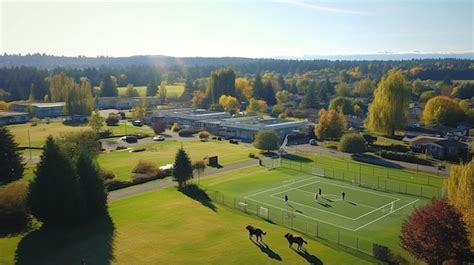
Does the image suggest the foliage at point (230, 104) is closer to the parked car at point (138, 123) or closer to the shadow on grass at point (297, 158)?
the parked car at point (138, 123)

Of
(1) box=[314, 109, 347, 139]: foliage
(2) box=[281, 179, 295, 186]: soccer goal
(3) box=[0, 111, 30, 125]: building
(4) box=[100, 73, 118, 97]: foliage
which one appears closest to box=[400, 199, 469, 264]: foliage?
(2) box=[281, 179, 295, 186]: soccer goal

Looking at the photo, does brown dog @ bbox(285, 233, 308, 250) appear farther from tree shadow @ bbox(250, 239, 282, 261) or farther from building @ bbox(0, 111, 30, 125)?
building @ bbox(0, 111, 30, 125)

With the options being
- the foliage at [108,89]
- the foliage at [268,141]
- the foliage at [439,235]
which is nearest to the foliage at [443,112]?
the foliage at [268,141]

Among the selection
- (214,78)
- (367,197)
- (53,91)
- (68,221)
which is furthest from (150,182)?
(53,91)

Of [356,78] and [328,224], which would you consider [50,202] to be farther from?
[356,78]

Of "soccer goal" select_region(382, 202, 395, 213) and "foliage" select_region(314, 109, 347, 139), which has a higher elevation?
"foliage" select_region(314, 109, 347, 139)

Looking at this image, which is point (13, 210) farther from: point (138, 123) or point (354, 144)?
point (138, 123)
